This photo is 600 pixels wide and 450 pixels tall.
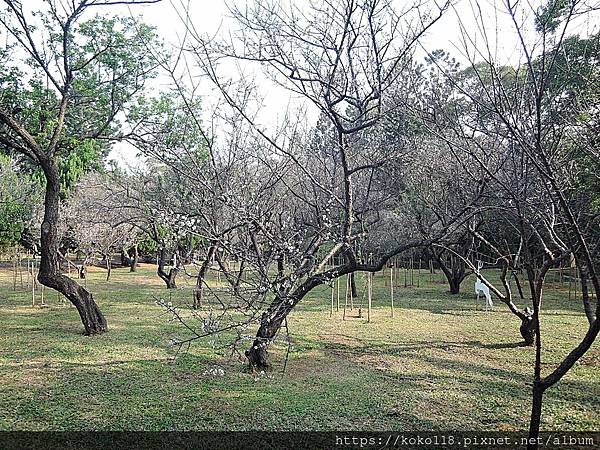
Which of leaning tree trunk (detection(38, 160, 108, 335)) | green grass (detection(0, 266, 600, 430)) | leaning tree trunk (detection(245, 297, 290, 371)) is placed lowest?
green grass (detection(0, 266, 600, 430))

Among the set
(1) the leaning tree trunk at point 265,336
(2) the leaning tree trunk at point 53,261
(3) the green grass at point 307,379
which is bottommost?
(3) the green grass at point 307,379

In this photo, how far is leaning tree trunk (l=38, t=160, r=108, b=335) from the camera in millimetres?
6824

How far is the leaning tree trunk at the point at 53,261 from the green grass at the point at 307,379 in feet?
1.24

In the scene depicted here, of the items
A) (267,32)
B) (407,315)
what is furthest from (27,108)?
(407,315)

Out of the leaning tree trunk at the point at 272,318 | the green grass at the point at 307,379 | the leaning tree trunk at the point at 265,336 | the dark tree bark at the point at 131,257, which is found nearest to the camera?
the green grass at the point at 307,379

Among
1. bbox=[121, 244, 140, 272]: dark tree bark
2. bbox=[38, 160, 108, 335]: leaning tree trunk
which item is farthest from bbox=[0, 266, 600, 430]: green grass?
bbox=[121, 244, 140, 272]: dark tree bark

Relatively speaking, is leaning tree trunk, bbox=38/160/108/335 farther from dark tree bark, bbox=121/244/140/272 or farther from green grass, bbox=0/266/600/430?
dark tree bark, bbox=121/244/140/272

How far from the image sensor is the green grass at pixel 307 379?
392 cm

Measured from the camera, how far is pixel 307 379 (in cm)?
500

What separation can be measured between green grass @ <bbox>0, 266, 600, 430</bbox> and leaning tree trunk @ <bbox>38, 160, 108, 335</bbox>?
1.24 feet

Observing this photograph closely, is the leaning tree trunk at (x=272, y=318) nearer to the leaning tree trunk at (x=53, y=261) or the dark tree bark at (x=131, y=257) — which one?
the leaning tree trunk at (x=53, y=261)

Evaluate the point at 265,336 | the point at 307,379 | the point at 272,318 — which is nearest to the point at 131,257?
the point at 265,336

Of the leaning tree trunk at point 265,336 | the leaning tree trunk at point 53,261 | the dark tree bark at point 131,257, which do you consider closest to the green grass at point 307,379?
the leaning tree trunk at point 265,336

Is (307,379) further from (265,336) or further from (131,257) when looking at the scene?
(131,257)
